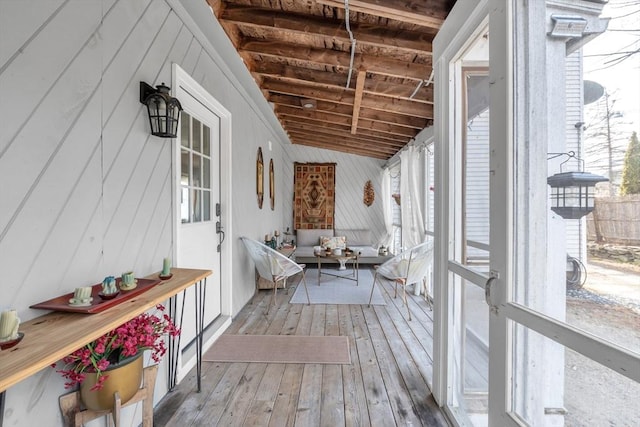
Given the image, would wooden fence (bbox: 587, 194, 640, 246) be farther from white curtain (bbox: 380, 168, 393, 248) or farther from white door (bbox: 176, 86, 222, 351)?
white curtain (bbox: 380, 168, 393, 248)

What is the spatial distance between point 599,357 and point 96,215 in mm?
1908

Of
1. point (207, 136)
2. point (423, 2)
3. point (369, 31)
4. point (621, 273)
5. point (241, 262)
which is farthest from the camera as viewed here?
point (241, 262)

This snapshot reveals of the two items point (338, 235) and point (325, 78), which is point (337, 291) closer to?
point (338, 235)

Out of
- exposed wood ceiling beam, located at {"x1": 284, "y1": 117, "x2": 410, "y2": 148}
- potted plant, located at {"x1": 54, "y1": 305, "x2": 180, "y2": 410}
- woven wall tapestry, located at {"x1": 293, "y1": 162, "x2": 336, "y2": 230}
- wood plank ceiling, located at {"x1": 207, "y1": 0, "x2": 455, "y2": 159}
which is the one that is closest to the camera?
potted plant, located at {"x1": 54, "y1": 305, "x2": 180, "y2": 410}

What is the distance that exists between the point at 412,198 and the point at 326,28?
2.53 m

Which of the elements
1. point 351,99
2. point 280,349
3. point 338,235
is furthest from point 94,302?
point 338,235

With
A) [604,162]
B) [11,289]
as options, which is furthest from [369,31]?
[11,289]

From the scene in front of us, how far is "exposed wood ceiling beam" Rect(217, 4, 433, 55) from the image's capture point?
6.97 ft

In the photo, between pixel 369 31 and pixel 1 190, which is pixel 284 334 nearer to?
pixel 1 190

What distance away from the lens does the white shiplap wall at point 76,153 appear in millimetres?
926

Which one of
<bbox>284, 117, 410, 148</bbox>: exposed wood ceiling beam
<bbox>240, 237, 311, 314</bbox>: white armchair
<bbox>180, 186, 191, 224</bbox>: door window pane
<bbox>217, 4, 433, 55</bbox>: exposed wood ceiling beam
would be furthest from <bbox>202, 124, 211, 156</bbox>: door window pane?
<bbox>284, 117, 410, 148</bbox>: exposed wood ceiling beam

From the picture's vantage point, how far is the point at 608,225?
0.75 metres

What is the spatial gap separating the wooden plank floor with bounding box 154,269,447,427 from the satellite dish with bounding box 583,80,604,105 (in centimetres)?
173

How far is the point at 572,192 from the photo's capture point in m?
0.87
